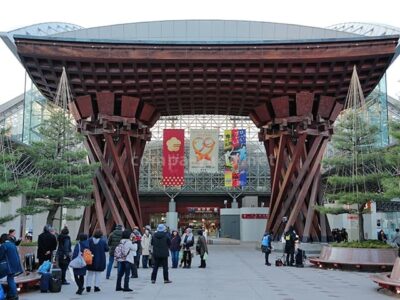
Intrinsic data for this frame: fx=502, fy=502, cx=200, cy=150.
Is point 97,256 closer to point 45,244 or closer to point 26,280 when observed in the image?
point 26,280

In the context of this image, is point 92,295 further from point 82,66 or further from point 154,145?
point 154,145

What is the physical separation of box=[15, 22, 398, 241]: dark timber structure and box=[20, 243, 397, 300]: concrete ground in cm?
1208

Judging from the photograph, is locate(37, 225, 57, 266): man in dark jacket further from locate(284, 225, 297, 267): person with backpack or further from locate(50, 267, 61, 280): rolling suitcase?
locate(284, 225, 297, 267): person with backpack

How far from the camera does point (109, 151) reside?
1142 inches

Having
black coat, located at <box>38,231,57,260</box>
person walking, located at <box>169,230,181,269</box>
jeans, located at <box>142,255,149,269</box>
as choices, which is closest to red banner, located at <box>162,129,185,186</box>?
person walking, located at <box>169,230,181,269</box>

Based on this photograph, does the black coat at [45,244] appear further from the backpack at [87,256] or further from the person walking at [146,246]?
the person walking at [146,246]

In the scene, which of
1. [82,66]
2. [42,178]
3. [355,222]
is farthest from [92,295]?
[355,222]

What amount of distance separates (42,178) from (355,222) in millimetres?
23688

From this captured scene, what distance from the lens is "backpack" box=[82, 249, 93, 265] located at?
11047 mm

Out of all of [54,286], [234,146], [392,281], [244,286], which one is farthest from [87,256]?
[234,146]

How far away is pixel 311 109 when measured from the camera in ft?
96.3

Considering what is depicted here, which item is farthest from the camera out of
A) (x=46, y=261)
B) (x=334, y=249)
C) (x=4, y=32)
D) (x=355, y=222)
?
(x=355, y=222)

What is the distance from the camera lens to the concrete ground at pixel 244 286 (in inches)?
431

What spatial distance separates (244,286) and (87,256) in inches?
166
